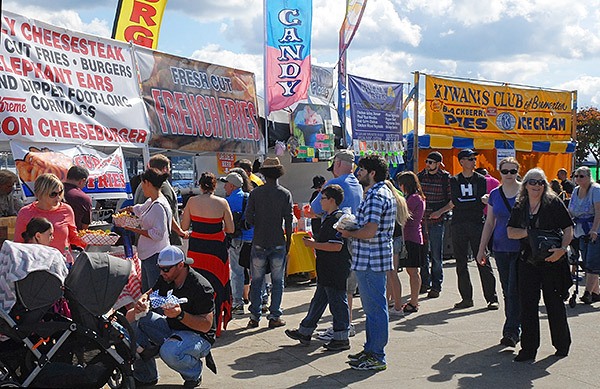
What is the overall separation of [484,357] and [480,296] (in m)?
3.59

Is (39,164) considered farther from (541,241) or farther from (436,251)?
(541,241)

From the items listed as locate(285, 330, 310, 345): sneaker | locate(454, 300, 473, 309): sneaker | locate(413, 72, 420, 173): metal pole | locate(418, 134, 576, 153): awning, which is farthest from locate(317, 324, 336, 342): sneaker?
locate(418, 134, 576, 153): awning

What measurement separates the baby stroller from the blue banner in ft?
34.2

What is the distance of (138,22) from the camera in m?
12.6

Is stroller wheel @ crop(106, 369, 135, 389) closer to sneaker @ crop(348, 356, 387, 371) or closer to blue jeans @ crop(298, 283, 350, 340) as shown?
sneaker @ crop(348, 356, 387, 371)

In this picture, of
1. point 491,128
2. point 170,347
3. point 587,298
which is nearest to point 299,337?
point 170,347

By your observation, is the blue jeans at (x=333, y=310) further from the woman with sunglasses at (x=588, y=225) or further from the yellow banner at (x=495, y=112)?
the yellow banner at (x=495, y=112)

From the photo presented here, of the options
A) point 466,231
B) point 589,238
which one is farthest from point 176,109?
point 589,238

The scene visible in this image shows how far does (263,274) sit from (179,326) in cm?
247

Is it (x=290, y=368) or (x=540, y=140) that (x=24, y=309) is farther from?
(x=540, y=140)

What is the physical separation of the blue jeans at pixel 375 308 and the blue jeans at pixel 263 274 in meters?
1.99

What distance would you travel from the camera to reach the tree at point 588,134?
41.2 metres

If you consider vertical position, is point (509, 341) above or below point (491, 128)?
below

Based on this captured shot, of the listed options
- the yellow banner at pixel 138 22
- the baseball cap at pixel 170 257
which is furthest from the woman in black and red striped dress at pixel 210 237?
the yellow banner at pixel 138 22
